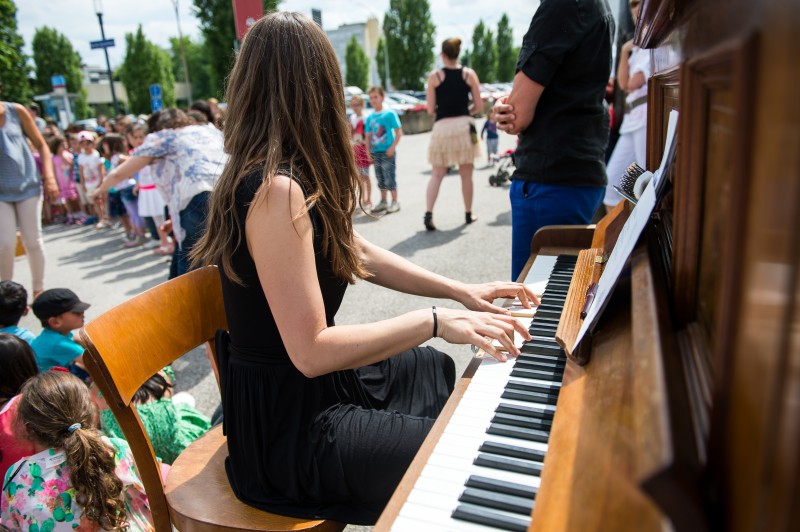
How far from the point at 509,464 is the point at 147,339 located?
3.59ft

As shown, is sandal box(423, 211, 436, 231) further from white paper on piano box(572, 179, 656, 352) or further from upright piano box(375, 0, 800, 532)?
white paper on piano box(572, 179, 656, 352)

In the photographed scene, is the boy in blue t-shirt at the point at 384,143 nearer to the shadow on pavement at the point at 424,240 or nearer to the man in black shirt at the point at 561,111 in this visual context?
the shadow on pavement at the point at 424,240

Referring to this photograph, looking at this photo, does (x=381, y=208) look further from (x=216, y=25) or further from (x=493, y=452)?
(x=216, y=25)

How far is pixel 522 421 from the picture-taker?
3.85ft

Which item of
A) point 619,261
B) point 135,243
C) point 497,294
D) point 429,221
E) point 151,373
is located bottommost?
point 135,243

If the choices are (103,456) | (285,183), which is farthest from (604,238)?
(103,456)

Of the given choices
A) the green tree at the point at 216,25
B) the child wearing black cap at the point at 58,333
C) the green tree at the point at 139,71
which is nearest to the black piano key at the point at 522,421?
the child wearing black cap at the point at 58,333

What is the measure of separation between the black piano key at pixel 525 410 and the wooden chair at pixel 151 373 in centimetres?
55

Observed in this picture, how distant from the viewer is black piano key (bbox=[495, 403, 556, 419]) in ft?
3.92

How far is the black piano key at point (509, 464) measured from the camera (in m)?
1.02

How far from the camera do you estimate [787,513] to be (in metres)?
0.40

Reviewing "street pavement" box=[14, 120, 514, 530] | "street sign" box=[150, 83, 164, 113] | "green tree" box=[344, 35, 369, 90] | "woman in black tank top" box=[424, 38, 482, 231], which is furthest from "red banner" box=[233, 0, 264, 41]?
"green tree" box=[344, 35, 369, 90]

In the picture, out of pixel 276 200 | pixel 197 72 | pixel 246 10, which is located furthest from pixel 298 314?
pixel 197 72

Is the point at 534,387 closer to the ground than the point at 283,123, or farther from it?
closer to the ground
